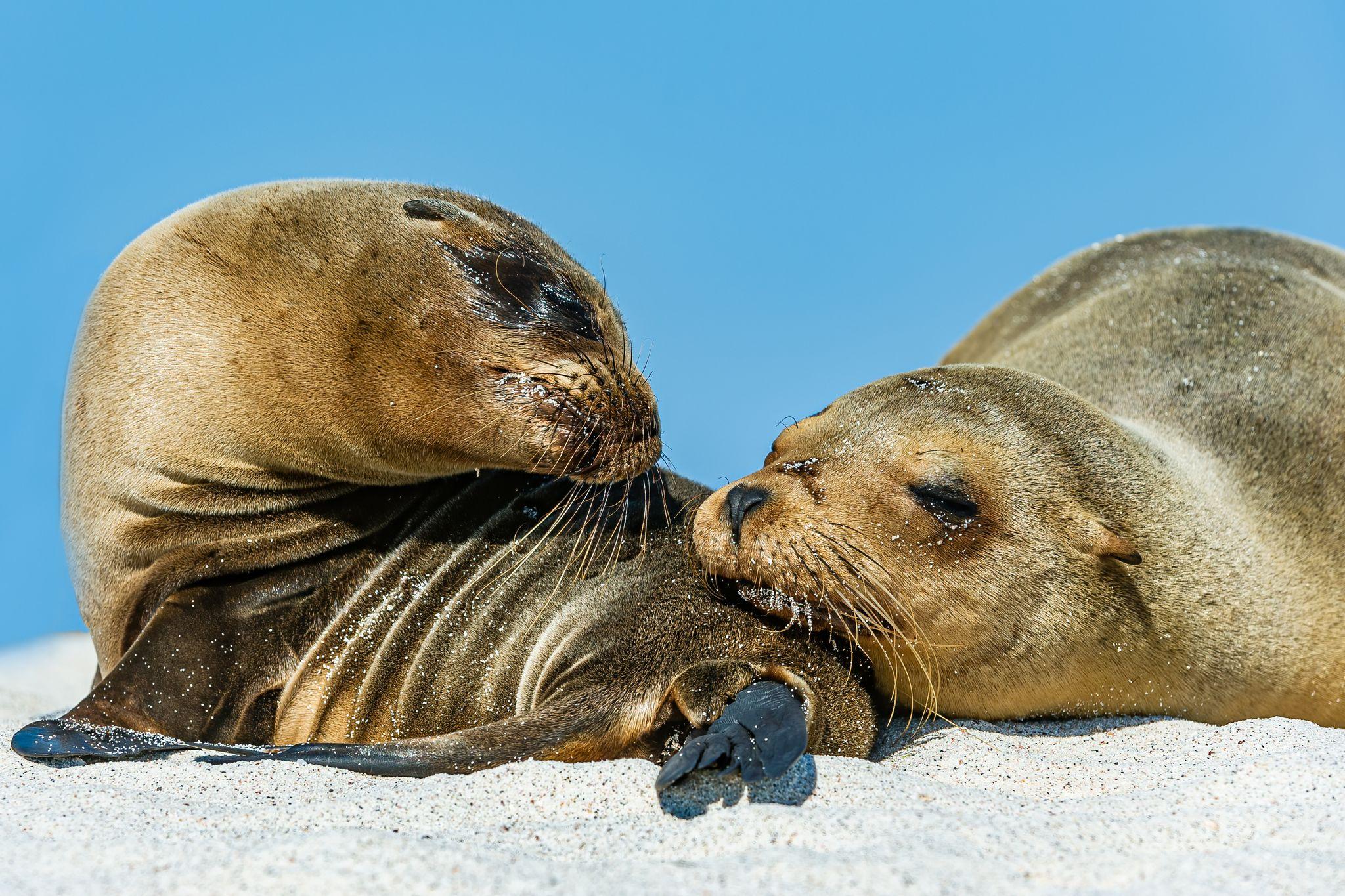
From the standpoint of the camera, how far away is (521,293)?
3877 millimetres

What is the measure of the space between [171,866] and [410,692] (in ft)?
5.44

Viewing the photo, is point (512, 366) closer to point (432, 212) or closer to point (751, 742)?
point (432, 212)

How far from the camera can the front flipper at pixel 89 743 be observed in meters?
3.21

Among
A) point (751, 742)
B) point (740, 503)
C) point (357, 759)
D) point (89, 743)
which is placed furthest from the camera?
point (740, 503)

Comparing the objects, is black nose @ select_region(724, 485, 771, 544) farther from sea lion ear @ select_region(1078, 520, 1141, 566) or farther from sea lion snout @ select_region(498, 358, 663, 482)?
sea lion ear @ select_region(1078, 520, 1141, 566)

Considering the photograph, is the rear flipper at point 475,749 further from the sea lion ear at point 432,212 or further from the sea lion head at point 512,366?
the sea lion ear at point 432,212

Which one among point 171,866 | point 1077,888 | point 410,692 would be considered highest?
point 1077,888

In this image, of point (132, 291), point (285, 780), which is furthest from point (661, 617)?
point (132, 291)

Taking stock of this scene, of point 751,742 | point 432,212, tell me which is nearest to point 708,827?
point 751,742

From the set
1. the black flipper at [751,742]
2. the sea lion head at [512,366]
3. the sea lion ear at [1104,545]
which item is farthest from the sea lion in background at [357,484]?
the sea lion ear at [1104,545]

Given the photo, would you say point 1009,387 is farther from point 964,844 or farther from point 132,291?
point 132,291

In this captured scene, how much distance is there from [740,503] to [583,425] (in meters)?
0.59

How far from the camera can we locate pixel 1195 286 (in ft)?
19.0

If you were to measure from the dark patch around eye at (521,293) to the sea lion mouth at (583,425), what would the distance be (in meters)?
0.20
